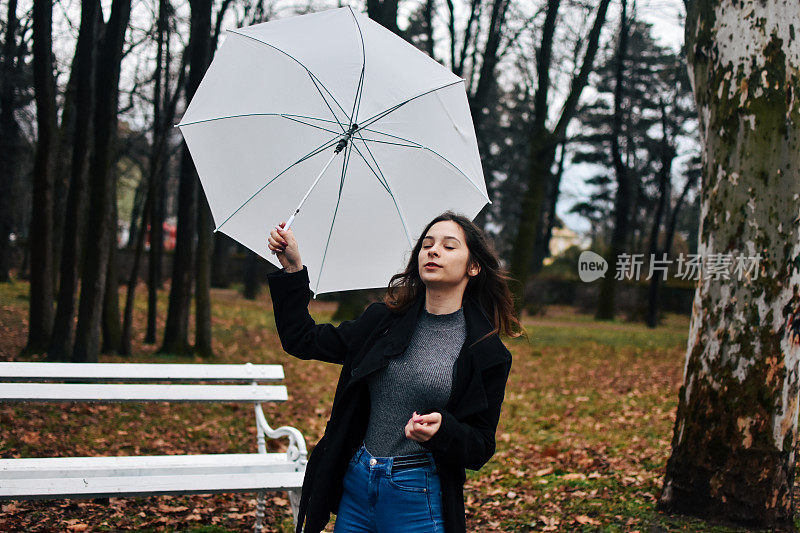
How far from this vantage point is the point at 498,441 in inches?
322

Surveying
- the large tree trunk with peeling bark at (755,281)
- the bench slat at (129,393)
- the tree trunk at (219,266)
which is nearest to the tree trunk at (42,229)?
the bench slat at (129,393)

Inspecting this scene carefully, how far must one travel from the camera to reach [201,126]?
3.46 metres

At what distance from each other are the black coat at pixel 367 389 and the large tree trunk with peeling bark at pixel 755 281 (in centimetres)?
266

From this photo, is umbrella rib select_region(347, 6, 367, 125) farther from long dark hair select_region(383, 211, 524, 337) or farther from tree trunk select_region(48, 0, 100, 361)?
tree trunk select_region(48, 0, 100, 361)

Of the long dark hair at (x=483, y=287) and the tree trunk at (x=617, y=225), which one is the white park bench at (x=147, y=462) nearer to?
the long dark hair at (x=483, y=287)

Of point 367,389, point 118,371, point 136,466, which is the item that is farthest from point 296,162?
point 118,371

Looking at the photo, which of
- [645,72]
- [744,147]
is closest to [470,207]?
[744,147]

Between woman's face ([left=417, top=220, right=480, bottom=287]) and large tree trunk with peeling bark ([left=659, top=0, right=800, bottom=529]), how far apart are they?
265 centimetres

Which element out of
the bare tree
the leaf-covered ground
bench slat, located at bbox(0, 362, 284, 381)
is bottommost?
the leaf-covered ground

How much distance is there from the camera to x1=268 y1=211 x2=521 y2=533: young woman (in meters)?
2.52

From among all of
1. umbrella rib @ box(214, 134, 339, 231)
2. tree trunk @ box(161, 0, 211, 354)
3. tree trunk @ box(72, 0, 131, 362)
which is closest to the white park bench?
umbrella rib @ box(214, 134, 339, 231)

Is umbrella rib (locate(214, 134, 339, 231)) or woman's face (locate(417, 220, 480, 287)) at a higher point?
umbrella rib (locate(214, 134, 339, 231))

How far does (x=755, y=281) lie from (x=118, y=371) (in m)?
4.06

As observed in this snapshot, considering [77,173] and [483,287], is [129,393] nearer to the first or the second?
[483,287]
